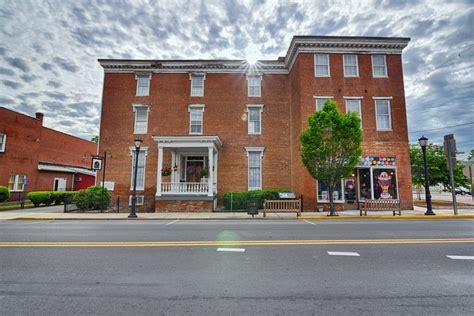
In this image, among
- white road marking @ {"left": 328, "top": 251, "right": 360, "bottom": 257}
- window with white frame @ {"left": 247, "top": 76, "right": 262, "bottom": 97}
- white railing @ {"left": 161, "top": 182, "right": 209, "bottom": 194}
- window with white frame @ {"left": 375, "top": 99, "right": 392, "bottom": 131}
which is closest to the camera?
white road marking @ {"left": 328, "top": 251, "right": 360, "bottom": 257}

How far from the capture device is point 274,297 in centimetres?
350

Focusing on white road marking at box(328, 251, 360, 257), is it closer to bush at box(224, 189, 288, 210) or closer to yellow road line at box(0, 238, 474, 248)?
yellow road line at box(0, 238, 474, 248)

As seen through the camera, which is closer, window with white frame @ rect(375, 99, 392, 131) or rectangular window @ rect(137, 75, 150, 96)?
window with white frame @ rect(375, 99, 392, 131)

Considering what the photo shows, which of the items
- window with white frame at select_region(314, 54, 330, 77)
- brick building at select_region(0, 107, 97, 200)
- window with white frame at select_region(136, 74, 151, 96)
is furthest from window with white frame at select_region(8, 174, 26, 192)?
window with white frame at select_region(314, 54, 330, 77)

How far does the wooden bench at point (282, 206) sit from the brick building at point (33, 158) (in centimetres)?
2193

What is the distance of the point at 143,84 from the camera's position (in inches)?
798

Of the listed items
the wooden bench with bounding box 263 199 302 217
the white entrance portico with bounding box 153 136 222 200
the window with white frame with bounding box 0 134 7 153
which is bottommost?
the wooden bench with bounding box 263 199 302 217

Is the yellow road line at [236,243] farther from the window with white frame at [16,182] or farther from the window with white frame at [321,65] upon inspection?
the window with white frame at [16,182]

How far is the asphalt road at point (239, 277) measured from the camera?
3250 mm

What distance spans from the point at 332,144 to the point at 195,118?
10812 millimetres

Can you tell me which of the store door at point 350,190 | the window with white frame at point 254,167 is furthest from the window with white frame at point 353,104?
the window with white frame at point 254,167

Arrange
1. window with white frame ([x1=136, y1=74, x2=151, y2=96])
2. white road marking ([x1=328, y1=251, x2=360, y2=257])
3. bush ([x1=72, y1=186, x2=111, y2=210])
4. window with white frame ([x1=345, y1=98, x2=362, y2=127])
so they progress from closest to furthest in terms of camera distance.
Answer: white road marking ([x1=328, y1=251, x2=360, y2=257]), bush ([x1=72, y1=186, x2=111, y2=210]), window with white frame ([x1=345, y1=98, x2=362, y2=127]), window with white frame ([x1=136, y1=74, x2=151, y2=96])

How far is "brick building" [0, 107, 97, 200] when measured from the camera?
74.5 feet

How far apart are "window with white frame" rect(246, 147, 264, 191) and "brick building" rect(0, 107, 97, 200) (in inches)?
793
